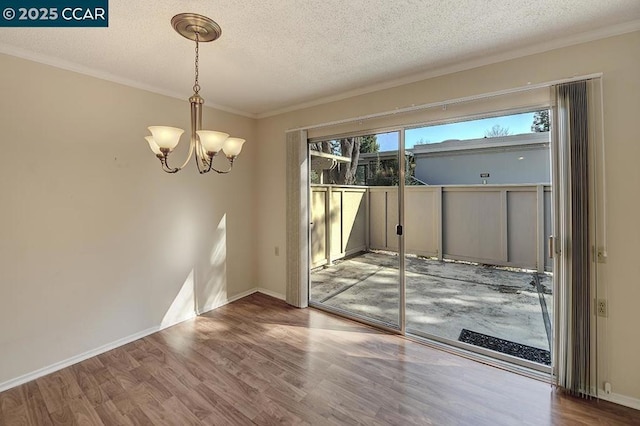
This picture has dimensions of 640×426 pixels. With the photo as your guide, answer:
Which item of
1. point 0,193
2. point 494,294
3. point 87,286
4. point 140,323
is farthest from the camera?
point 494,294

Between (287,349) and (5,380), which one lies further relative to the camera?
(287,349)

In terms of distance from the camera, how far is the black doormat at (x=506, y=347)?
93.1 inches

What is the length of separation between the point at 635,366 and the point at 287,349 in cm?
255

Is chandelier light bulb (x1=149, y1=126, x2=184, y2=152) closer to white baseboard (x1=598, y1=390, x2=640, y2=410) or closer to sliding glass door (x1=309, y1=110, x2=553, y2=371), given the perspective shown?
sliding glass door (x1=309, y1=110, x2=553, y2=371)

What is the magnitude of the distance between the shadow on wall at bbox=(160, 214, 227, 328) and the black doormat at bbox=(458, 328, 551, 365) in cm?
288

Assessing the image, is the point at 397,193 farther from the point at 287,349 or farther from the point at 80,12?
the point at 80,12

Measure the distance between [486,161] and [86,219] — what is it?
4.04m

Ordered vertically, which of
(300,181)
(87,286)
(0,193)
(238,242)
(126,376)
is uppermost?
(300,181)

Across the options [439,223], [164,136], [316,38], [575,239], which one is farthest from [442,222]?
[164,136]

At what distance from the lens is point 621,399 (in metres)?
1.88

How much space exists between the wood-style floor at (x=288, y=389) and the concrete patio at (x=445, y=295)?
21.2 inches

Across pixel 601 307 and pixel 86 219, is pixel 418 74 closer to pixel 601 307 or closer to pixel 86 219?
pixel 601 307

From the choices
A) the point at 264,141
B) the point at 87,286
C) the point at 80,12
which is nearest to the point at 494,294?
the point at 264,141

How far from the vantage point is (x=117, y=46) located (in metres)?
2.10
